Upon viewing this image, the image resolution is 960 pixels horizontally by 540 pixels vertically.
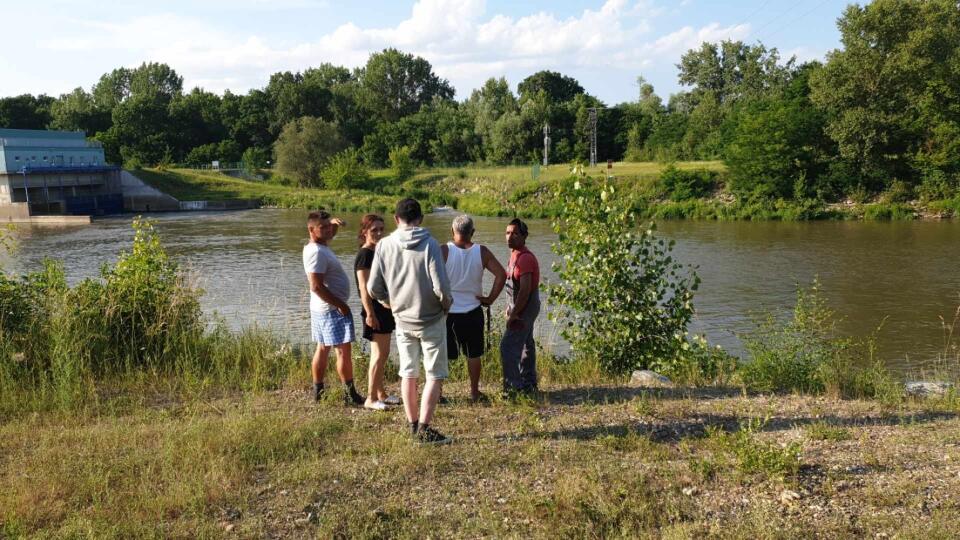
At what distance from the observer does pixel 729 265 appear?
2375cm

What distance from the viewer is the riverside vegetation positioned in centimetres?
410

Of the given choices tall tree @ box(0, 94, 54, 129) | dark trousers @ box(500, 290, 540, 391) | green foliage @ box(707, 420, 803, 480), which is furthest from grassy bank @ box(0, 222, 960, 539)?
tall tree @ box(0, 94, 54, 129)

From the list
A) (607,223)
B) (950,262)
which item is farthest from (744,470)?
(950,262)

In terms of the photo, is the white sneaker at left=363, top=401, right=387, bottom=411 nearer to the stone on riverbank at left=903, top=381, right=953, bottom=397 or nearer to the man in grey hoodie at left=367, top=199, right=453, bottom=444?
the man in grey hoodie at left=367, top=199, right=453, bottom=444

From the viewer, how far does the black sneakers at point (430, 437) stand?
523 centimetres

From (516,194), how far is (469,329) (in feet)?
146

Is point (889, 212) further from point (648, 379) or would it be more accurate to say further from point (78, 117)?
point (78, 117)

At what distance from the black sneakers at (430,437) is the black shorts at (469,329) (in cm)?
113

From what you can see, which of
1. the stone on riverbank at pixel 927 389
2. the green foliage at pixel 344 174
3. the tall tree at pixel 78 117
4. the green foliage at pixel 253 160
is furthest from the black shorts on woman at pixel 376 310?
the tall tree at pixel 78 117

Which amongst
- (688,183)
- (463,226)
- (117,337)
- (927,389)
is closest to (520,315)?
(463,226)

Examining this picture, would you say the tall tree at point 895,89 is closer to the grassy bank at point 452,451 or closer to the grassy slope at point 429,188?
the grassy slope at point 429,188

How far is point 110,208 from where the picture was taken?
5828 cm

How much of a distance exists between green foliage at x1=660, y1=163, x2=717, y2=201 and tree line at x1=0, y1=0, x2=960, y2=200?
5.34 ft

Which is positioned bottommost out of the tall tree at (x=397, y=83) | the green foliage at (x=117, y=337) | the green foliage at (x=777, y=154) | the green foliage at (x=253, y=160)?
the green foliage at (x=117, y=337)
